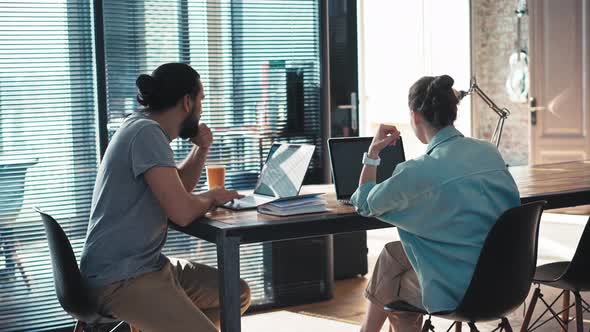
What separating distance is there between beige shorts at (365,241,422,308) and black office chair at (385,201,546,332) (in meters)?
0.34

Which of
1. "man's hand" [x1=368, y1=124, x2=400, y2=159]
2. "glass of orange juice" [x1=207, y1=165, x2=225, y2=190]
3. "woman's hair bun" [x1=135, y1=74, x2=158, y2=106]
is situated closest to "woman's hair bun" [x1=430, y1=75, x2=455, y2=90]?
"man's hand" [x1=368, y1=124, x2=400, y2=159]

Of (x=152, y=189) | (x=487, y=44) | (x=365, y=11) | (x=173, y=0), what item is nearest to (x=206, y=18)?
(x=173, y=0)

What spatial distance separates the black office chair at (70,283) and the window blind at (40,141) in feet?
4.16

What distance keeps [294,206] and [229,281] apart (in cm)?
41

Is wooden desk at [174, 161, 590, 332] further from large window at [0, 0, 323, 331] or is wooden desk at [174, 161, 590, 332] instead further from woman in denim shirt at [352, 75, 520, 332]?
large window at [0, 0, 323, 331]

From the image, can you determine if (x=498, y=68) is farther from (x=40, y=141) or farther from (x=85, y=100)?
(x=40, y=141)

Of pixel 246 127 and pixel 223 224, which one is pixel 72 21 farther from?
pixel 223 224

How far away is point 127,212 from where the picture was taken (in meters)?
2.90

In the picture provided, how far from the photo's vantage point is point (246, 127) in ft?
15.9

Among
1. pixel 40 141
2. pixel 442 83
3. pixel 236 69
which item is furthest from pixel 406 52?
pixel 442 83

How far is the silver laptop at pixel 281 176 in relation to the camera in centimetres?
325

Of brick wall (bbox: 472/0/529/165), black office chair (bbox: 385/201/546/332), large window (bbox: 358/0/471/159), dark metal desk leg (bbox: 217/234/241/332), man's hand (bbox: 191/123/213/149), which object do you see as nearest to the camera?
black office chair (bbox: 385/201/546/332)

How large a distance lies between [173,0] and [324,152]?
4.25 feet

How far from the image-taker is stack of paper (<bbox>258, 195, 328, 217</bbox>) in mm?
3014
